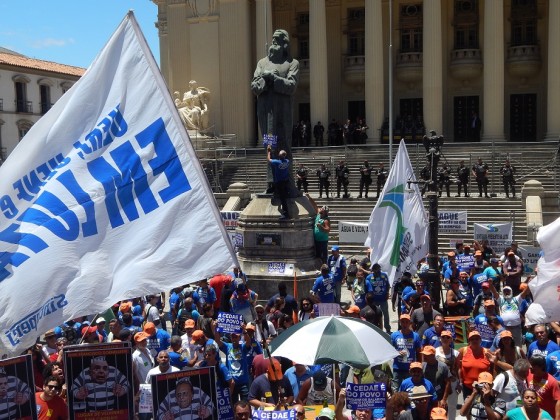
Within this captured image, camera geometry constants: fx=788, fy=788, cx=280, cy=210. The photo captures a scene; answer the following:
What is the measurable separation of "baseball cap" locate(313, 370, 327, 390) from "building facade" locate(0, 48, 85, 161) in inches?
2170

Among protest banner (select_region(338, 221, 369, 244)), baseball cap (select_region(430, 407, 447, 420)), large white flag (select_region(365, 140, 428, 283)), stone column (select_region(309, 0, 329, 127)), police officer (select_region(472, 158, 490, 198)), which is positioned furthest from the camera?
stone column (select_region(309, 0, 329, 127))

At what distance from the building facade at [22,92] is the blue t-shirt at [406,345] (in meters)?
54.7

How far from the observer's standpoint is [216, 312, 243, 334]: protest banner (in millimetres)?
9328

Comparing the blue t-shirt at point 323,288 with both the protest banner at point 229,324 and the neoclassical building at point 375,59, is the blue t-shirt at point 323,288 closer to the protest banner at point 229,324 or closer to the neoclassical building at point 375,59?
the protest banner at point 229,324

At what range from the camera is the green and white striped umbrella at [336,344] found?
755cm

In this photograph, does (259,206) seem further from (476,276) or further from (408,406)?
(408,406)

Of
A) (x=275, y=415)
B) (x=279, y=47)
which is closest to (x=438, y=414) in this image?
(x=275, y=415)

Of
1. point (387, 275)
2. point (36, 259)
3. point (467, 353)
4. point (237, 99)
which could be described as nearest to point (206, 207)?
point (36, 259)

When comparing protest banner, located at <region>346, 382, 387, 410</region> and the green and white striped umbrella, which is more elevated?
the green and white striped umbrella

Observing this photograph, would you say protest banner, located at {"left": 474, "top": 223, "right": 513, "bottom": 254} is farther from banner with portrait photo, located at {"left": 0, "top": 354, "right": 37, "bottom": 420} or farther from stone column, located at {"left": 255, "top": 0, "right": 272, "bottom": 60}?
stone column, located at {"left": 255, "top": 0, "right": 272, "bottom": 60}

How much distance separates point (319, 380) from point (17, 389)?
329 cm

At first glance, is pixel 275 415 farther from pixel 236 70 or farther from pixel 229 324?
pixel 236 70

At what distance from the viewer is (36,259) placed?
5668 mm

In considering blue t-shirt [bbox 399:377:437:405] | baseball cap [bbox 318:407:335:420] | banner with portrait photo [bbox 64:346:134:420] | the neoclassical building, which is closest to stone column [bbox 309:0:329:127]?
the neoclassical building
